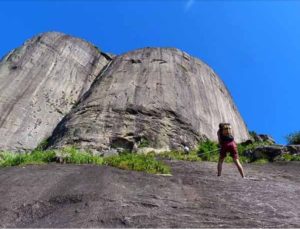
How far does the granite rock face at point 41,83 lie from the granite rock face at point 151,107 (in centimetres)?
226

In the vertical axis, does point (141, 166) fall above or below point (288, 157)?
below

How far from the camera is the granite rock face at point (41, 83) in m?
29.2

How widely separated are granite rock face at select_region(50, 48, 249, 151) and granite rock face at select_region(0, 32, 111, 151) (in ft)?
7.43

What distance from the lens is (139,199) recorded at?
10.9m

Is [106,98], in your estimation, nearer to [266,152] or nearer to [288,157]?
[266,152]

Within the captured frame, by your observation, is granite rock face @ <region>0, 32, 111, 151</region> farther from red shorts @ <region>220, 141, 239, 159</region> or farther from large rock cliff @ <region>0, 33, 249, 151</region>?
red shorts @ <region>220, 141, 239, 159</region>

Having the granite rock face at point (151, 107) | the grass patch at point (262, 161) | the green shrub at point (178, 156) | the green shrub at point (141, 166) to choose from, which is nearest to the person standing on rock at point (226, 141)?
the green shrub at point (141, 166)

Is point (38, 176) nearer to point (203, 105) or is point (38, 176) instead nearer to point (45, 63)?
point (203, 105)

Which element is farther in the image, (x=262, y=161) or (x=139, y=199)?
(x=262, y=161)

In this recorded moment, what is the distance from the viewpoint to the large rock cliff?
2538cm

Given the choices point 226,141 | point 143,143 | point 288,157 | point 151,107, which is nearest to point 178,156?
point 143,143

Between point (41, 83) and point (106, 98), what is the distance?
6.56 m

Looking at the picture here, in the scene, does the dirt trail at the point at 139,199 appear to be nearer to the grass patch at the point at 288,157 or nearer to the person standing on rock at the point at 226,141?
the person standing on rock at the point at 226,141

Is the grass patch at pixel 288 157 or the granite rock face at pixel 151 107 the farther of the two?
the granite rock face at pixel 151 107
